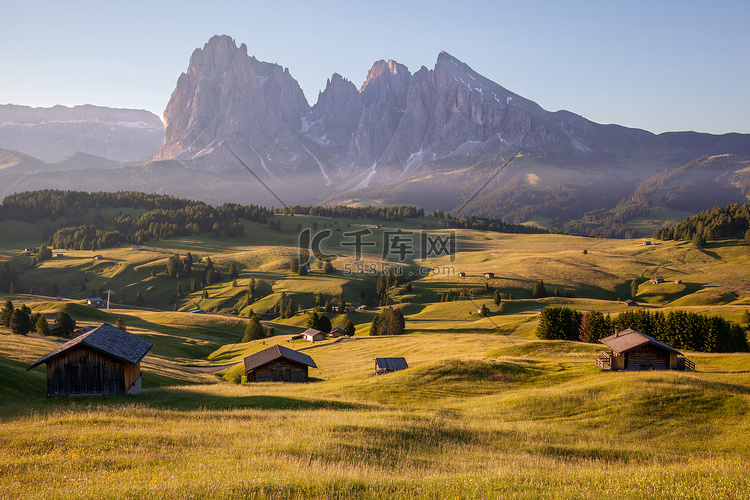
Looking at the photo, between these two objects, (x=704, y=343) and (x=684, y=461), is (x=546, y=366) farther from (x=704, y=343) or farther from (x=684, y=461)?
(x=704, y=343)

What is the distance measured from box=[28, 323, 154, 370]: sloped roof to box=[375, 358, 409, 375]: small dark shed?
88.4ft

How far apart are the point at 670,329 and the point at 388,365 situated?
5053 centimetres

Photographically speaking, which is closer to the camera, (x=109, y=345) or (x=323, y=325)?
(x=109, y=345)

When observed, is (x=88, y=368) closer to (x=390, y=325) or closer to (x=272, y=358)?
(x=272, y=358)

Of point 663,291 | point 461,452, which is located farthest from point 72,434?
point 663,291

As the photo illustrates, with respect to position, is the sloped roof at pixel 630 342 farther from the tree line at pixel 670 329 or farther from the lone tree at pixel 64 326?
the lone tree at pixel 64 326

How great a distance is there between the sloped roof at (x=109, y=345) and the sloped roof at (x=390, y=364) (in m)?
27.2

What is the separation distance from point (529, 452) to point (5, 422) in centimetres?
2573

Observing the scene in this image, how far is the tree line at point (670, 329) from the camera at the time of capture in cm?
7762

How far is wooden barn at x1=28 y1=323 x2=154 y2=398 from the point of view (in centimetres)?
3744

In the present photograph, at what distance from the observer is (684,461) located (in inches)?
922

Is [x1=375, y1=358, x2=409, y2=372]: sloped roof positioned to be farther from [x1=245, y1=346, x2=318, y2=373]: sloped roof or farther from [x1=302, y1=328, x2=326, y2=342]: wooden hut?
[x1=302, y1=328, x2=326, y2=342]: wooden hut

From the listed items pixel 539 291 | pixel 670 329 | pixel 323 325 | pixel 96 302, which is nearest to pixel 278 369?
pixel 323 325

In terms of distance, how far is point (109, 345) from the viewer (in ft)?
A: 129
